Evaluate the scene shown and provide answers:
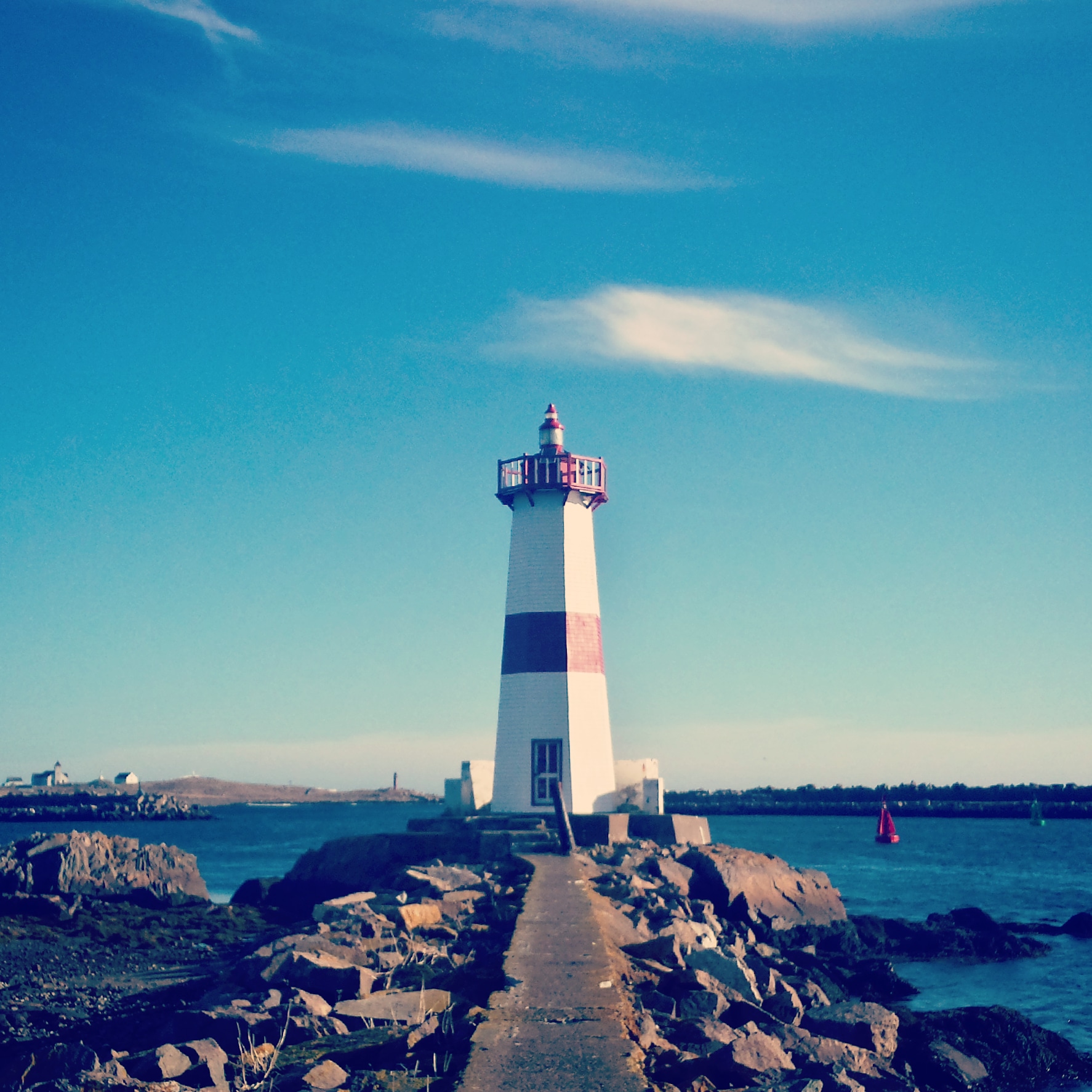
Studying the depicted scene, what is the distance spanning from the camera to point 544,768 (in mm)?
19781

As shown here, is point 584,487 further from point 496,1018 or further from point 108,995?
point 496,1018

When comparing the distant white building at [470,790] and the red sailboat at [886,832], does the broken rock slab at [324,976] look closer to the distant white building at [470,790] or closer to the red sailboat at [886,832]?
the distant white building at [470,790]

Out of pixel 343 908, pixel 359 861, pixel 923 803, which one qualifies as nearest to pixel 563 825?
pixel 359 861

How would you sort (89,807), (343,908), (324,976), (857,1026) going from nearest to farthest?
1. (857,1026)
2. (324,976)
3. (343,908)
4. (89,807)

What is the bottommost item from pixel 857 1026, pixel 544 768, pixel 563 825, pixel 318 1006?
pixel 857 1026

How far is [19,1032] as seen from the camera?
36.0ft

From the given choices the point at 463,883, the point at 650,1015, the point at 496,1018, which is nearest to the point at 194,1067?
the point at 496,1018

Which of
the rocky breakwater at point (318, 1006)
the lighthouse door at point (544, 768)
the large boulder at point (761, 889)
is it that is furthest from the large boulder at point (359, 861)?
the large boulder at point (761, 889)

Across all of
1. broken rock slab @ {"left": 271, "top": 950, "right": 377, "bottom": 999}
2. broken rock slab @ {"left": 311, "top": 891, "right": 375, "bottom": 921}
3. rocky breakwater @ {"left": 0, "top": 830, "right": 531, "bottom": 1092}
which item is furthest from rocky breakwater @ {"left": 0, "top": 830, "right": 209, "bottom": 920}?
broken rock slab @ {"left": 271, "top": 950, "right": 377, "bottom": 999}

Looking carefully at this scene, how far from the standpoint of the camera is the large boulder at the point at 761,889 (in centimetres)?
1711

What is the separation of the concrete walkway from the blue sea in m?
7.34

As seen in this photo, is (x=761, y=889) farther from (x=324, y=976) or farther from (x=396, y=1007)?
(x=396, y=1007)

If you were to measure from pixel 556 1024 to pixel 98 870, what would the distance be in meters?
17.0

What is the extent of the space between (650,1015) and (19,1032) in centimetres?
690
